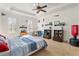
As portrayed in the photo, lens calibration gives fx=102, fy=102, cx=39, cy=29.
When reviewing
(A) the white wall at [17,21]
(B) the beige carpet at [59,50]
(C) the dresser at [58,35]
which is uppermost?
(A) the white wall at [17,21]

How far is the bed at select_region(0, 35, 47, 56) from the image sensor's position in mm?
2031

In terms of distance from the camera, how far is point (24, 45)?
2145 mm

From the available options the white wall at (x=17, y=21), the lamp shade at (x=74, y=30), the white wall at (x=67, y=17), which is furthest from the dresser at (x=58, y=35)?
the white wall at (x=17, y=21)

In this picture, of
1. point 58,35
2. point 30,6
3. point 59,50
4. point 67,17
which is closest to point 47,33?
point 58,35

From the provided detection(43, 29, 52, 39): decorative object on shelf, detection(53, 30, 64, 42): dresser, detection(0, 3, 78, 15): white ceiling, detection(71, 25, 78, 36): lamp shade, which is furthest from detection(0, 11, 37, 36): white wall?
detection(71, 25, 78, 36): lamp shade

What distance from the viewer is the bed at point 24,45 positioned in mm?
2031

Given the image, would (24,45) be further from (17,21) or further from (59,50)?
(59,50)

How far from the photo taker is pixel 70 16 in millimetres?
2236

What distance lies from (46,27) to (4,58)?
113cm

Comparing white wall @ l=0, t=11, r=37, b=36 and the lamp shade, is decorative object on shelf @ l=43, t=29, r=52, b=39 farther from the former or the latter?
the lamp shade

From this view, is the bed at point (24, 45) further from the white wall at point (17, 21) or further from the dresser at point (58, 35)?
the dresser at point (58, 35)

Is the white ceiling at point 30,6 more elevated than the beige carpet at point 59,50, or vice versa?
the white ceiling at point 30,6

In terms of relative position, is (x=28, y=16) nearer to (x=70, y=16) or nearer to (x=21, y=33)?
(x=21, y=33)

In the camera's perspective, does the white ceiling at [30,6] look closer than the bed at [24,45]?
No
